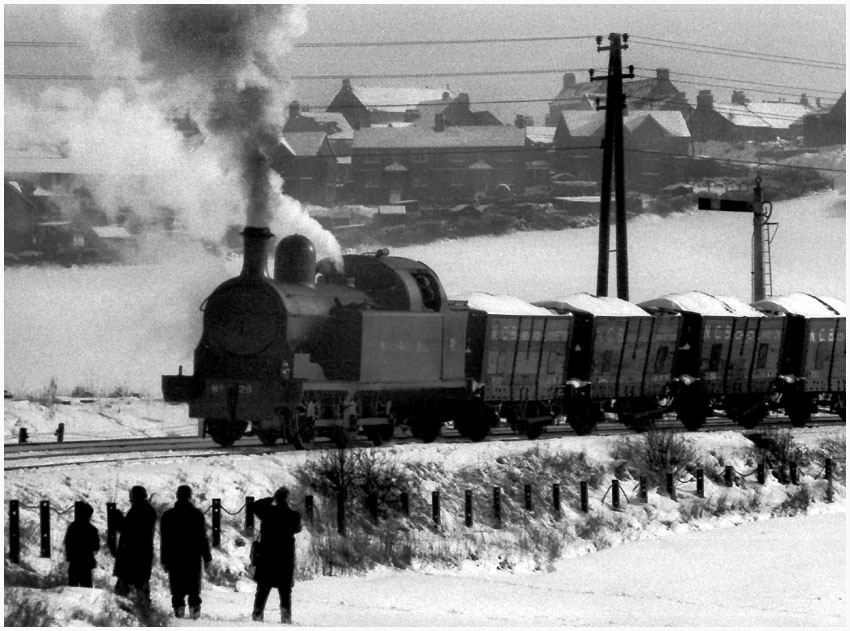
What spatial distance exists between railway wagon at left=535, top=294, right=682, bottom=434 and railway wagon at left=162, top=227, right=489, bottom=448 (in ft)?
17.8

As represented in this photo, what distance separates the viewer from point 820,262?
75125 millimetres

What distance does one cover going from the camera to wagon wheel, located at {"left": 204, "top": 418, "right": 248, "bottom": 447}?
2356 cm

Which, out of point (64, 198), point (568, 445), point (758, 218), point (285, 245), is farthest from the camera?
point (64, 198)

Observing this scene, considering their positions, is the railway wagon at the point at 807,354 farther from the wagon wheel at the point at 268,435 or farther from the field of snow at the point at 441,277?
the wagon wheel at the point at 268,435

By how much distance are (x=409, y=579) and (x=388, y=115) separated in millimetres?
102972

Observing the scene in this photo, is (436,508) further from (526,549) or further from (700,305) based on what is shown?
(700,305)

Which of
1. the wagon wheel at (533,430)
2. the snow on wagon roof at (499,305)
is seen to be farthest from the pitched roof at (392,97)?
the wagon wheel at (533,430)

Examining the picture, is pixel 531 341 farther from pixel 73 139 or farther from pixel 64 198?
pixel 73 139

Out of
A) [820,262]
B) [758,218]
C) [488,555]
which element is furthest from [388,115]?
[488,555]

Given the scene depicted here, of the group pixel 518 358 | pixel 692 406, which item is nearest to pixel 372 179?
pixel 692 406

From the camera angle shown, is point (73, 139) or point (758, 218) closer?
point (758, 218)

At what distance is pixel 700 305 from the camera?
1297 inches

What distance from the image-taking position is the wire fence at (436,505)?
52.7 feet

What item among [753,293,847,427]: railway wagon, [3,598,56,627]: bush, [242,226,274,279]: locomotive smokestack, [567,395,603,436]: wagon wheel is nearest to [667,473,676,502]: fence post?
[567,395,603,436]: wagon wheel
